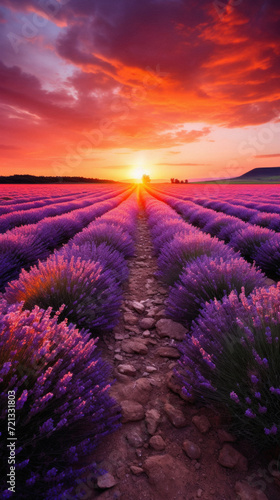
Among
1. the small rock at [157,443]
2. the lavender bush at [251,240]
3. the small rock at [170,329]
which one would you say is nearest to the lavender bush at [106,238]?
the small rock at [170,329]

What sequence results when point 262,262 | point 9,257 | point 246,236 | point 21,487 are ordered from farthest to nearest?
point 246,236 → point 262,262 → point 9,257 → point 21,487

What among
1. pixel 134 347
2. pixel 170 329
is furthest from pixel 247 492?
pixel 170 329

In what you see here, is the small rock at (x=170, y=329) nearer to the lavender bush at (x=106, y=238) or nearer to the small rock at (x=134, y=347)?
the small rock at (x=134, y=347)

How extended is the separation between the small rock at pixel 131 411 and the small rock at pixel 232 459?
50 cm

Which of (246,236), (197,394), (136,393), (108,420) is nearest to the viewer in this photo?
(108,420)

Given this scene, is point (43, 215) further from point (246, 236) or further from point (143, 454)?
point (143, 454)

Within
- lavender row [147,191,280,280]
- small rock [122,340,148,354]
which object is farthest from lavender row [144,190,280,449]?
lavender row [147,191,280,280]

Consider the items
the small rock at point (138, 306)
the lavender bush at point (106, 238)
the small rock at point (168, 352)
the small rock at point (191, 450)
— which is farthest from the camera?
the lavender bush at point (106, 238)

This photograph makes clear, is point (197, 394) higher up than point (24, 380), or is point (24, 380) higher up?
point (24, 380)

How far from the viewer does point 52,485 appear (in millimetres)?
1049

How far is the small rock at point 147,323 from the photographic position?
8.97 ft

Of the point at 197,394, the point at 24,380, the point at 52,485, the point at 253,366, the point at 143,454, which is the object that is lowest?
the point at 143,454

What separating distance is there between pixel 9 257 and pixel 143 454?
351cm

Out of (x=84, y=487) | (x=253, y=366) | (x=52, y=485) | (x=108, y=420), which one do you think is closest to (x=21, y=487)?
(x=52, y=485)
